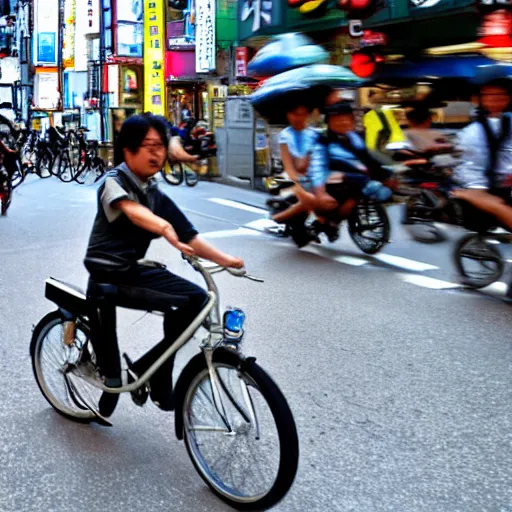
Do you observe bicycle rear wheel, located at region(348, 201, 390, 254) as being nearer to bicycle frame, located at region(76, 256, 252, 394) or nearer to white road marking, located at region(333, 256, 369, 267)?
white road marking, located at region(333, 256, 369, 267)

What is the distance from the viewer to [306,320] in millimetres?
7430

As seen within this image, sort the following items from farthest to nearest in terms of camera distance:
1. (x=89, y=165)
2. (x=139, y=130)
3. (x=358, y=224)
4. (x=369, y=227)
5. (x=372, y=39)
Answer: (x=89, y=165), (x=372, y=39), (x=358, y=224), (x=369, y=227), (x=139, y=130)

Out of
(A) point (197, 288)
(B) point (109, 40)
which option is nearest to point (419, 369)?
(A) point (197, 288)

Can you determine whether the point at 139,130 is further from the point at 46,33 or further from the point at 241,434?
the point at 46,33

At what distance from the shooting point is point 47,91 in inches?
1866

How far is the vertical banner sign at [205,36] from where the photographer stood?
28984 millimetres

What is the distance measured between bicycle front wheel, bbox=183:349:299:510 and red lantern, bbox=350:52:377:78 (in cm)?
1684

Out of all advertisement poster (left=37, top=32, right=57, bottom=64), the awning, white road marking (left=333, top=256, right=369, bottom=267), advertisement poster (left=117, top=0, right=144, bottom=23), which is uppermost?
advertisement poster (left=117, top=0, right=144, bottom=23)

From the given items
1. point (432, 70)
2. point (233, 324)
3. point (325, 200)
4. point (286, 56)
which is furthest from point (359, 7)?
point (233, 324)

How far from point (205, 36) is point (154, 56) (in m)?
4.53

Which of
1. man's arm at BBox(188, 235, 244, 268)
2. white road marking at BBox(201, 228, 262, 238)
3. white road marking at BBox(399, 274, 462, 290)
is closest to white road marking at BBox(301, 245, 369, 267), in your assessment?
white road marking at BBox(399, 274, 462, 290)

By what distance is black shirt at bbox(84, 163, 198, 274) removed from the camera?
4.13 m

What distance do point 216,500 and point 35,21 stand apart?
47.0 m

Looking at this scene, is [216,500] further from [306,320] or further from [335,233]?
[335,233]
